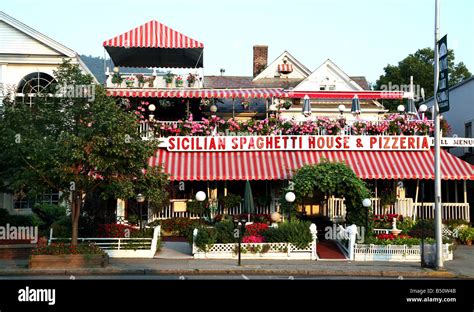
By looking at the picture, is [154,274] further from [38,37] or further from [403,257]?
[38,37]

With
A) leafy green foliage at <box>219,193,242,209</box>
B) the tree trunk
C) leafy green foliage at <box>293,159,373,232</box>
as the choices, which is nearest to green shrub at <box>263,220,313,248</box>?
leafy green foliage at <box>293,159,373,232</box>

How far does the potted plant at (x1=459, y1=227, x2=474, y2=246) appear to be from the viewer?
24.9 metres

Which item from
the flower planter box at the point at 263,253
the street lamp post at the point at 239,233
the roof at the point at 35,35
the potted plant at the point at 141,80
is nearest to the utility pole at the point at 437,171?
the flower planter box at the point at 263,253

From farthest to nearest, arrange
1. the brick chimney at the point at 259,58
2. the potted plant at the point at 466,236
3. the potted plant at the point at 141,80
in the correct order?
the brick chimney at the point at 259,58
the potted plant at the point at 141,80
the potted plant at the point at 466,236

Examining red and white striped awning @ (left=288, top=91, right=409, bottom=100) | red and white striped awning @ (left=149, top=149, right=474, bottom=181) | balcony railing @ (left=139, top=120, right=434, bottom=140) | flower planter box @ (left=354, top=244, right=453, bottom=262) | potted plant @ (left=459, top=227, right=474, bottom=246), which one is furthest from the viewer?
red and white striped awning @ (left=288, top=91, right=409, bottom=100)

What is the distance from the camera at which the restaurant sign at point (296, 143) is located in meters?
27.0

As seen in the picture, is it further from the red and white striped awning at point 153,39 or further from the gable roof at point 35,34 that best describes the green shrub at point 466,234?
the gable roof at point 35,34

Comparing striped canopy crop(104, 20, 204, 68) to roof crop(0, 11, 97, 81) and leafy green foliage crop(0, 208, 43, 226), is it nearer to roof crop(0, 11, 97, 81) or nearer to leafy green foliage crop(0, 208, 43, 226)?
roof crop(0, 11, 97, 81)

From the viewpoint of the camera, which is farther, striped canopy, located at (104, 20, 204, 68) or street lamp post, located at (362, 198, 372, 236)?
striped canopy, located at (104, 20, 204, 68)

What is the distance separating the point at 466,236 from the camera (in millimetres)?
24875

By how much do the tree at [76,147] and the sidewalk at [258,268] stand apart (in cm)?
187

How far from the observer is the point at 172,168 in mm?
25828

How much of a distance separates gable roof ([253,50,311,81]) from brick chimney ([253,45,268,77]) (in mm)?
1963
